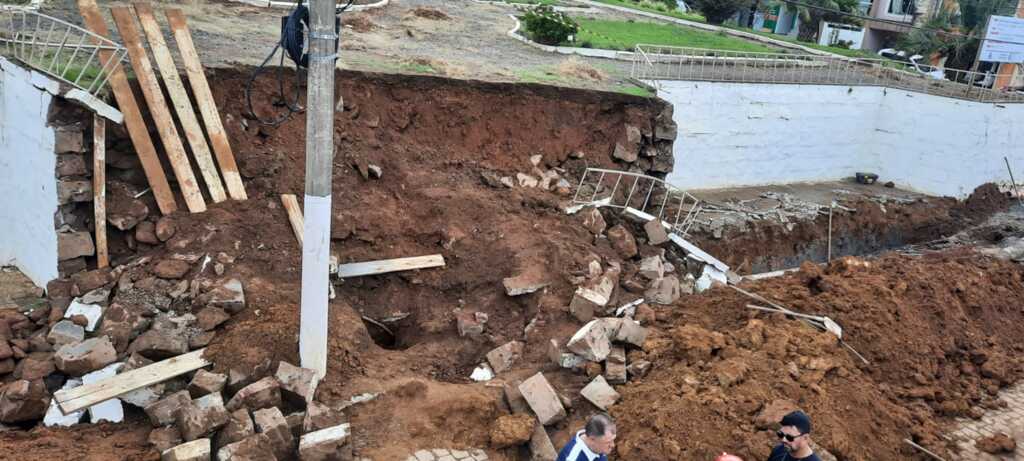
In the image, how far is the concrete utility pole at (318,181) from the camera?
698 centimetres

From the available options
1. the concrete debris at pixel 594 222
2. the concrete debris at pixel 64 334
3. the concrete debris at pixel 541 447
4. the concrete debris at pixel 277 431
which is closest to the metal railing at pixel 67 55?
the concrete debris at pixel 64 334

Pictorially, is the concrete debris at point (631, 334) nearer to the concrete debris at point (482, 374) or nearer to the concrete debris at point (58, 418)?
the concrete debris at point (482, 374)

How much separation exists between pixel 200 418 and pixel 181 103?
4.66 metres

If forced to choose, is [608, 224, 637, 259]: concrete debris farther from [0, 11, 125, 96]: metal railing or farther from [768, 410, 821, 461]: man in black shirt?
[0, 11, 125, 96]: metal railing

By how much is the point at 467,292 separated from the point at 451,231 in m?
1.05

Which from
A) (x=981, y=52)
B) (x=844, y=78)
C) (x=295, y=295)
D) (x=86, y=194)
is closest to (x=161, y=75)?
(x=86, y=194)

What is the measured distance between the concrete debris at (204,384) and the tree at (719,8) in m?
26.1

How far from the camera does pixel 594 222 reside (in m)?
11.4

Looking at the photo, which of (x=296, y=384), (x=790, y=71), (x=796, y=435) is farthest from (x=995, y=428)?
(x=790, y=71)

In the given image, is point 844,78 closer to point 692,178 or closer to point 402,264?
point 692,178

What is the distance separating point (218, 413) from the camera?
22.9 feet

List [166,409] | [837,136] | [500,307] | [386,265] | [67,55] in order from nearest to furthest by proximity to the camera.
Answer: [166,409] < [500,307] < [386,265] < [67,55] < [837,136]

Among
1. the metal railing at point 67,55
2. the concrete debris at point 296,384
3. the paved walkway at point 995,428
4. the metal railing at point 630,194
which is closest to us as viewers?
the concrete debris at point 296,384

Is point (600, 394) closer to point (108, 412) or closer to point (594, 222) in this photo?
point (594, 222)
